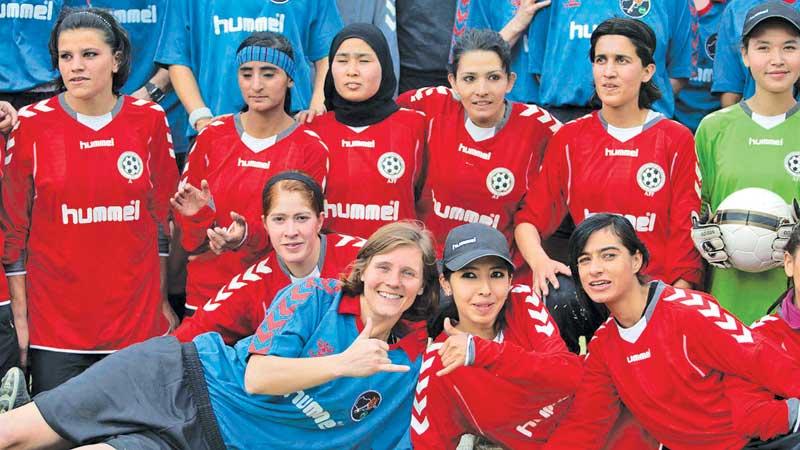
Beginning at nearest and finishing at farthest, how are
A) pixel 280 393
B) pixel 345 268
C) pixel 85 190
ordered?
pixel 280 393, pixel 345 268, pixel 85 190

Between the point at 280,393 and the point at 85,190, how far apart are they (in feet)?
6.73

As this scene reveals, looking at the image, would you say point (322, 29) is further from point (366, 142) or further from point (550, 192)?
point (550, 192)

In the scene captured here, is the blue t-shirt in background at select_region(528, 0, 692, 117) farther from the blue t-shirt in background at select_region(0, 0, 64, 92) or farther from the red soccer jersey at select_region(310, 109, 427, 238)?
the blue t-shirt in background at select_region(0, 0, 64, 92)

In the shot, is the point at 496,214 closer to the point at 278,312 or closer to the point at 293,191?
the point at 293,191

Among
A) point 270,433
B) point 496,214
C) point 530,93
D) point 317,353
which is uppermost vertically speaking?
point 530,93

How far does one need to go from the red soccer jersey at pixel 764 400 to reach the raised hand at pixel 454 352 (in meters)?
1.33

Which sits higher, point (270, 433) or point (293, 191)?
point (293, 191)

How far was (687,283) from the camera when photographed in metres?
7.05

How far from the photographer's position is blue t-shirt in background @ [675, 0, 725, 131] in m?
8.47

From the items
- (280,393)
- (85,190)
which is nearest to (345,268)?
(280,393)

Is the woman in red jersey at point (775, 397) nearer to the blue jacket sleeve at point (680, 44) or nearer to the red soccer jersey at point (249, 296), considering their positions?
the blue jacket sleeve at point (680, 44)

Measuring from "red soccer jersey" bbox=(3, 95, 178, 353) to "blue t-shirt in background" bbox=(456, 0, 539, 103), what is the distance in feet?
7.83

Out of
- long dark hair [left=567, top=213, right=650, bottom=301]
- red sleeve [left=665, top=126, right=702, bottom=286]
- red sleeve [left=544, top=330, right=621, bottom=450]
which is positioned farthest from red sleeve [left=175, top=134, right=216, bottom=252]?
red sleeve [left=665, top=126, right=702, bottom=286]

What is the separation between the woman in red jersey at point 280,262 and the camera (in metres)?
6.73
